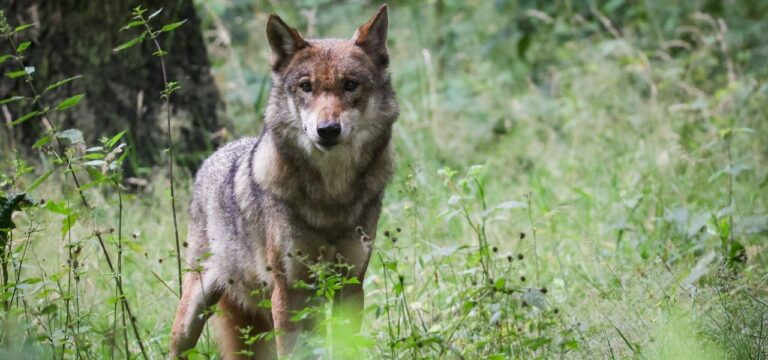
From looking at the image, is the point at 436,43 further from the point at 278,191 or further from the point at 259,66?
the point at 278,191

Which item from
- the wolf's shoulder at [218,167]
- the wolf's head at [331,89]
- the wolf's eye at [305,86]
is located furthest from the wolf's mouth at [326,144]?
the wolf's shoulder at [218,167]

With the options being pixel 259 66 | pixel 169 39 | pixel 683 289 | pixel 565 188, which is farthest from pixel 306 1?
pixel 683 289

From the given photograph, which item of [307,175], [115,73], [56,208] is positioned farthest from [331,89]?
[115,73]

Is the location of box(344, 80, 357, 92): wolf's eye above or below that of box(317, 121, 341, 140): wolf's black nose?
above

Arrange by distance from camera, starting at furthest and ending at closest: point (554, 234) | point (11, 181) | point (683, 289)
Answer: point (554, 234) < point (683, 289) < point (11, 181)

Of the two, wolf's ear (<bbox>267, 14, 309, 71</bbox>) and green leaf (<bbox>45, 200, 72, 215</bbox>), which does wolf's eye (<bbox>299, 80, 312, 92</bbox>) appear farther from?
green leaf (<bbox>45, 200, 72, 215</bbox>)

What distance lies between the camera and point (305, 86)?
416cm

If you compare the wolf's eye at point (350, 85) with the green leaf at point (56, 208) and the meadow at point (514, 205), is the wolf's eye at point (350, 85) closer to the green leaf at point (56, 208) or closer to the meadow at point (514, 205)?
the meadow at point (514, 205)

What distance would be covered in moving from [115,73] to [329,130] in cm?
356

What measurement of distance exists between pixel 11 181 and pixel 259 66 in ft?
22.1

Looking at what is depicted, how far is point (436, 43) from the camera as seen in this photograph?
10.6 metres

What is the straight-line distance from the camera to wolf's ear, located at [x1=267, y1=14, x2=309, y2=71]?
429 centimetres

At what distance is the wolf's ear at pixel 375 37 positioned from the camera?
4.36 m

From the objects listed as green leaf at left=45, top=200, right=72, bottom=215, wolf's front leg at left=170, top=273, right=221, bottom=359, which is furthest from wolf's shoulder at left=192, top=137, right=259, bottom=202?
green leaf at left=45, top=200, right=72, bottom=215
